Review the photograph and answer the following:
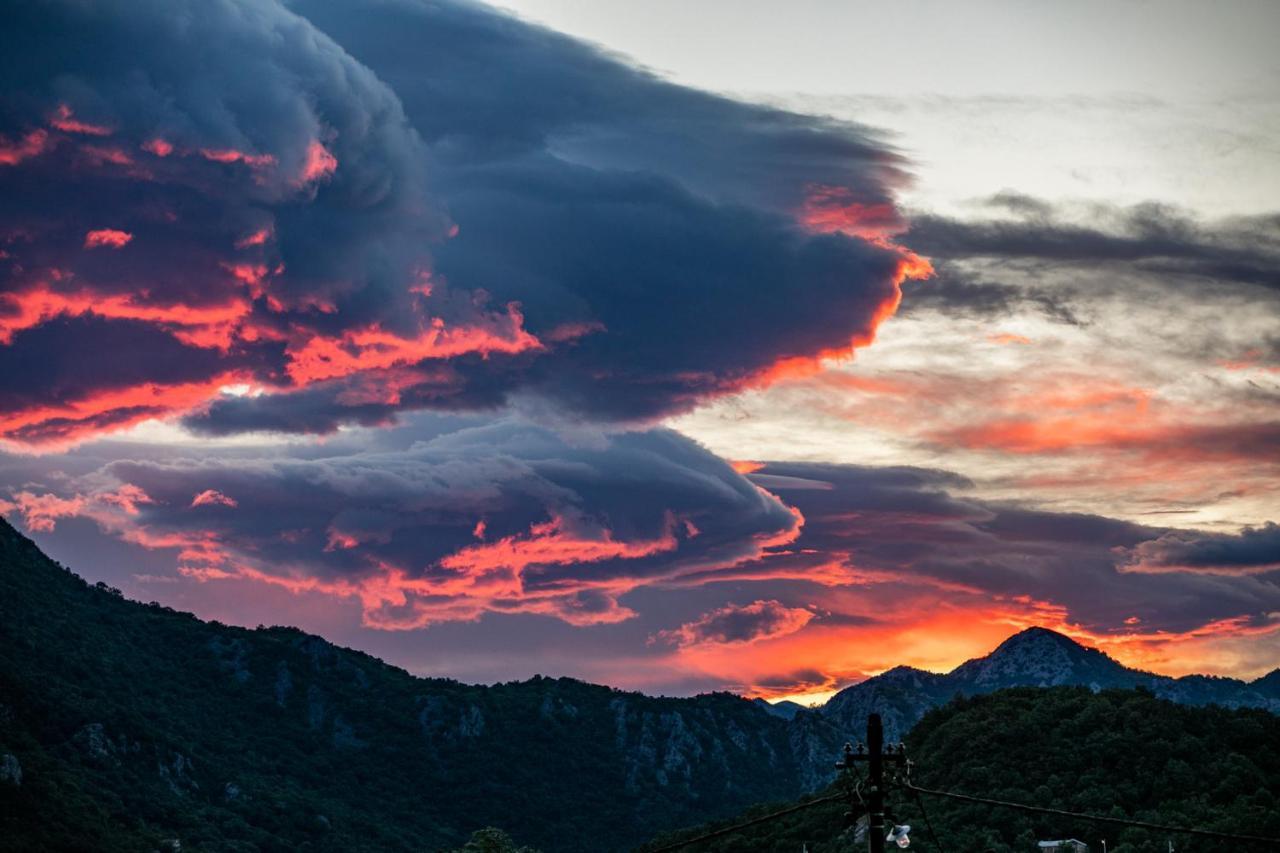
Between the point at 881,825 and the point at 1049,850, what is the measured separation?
109622mm

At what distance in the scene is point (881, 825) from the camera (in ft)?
162

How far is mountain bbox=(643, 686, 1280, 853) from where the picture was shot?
15488 centimetres

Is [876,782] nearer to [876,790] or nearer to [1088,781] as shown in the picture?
[876,790]

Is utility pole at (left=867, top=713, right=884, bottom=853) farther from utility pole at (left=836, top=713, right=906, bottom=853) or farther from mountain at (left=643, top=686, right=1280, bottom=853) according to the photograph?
mountain at (left=643, top=686, right=1280, bottom=853)

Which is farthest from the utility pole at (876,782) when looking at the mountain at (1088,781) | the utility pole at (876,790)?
the mountain at (1088,781)

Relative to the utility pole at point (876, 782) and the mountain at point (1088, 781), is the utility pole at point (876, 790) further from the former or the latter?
the mountain at point (1088, 781)

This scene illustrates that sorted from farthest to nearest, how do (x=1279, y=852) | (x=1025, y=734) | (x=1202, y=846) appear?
(x=1025, y=734)
(x=1202, y=846)
(x=1279, y=852)

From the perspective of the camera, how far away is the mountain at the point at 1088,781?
15488cm

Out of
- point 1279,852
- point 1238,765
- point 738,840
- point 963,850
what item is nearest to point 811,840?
point 738,840

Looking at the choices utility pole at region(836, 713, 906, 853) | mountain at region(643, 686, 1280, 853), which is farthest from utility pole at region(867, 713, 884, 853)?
mountain at region(643, 686, 1280, 853)

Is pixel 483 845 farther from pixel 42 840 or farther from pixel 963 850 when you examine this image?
pixel 42 840

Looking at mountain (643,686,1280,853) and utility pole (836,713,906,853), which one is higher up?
mountain (643,686,1280,853)

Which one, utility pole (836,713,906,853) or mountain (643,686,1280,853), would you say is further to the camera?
mountain (643,686,1280,853)

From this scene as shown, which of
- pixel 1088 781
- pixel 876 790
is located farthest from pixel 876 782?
pixel 1088 781
